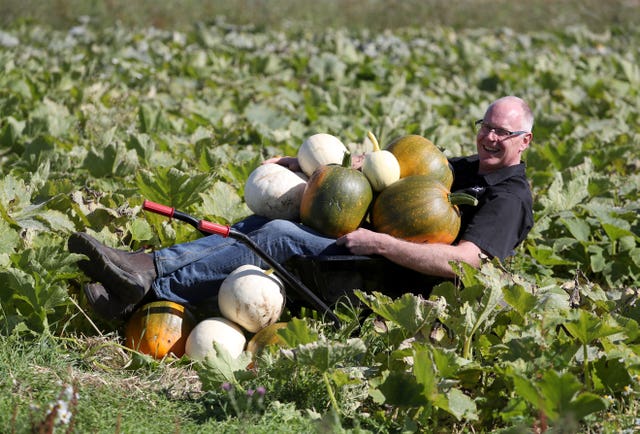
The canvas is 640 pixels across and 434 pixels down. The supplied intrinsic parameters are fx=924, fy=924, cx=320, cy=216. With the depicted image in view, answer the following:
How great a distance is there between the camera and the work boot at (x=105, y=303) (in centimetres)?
377

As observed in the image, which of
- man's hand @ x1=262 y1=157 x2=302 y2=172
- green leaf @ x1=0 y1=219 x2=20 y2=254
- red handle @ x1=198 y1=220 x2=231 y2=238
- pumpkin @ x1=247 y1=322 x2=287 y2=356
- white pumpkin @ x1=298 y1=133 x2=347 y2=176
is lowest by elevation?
pumpkin @ x1=247 y1=322 x2=287 y2=356

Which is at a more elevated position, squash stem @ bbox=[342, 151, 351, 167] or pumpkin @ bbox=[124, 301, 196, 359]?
squash stem @ bbox=[342, 151, 351, 167]

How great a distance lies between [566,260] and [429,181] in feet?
4.94

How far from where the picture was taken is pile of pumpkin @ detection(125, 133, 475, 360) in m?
3.78

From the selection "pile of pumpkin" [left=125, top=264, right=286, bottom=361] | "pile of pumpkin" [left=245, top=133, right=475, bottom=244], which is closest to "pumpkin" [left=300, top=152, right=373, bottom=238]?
"pile of pumpkin" [left=245, top=133, right=475, bottom=244]

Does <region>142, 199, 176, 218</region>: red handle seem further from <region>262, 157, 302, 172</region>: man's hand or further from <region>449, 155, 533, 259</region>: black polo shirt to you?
<region>449, 155, 533, 259</region>: black polo shirt

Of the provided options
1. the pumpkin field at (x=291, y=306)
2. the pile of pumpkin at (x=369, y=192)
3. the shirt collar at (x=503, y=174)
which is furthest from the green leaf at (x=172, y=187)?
the shirt collar at (x=503, y=174)

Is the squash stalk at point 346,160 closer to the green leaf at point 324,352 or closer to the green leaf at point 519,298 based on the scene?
the green leaf at point 519,298

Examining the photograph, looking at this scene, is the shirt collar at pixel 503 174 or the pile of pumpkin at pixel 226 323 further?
the shirt collar at pixel 503 174

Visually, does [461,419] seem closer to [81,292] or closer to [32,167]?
[81,292]

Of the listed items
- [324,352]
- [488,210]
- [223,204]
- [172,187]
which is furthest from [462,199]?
[172,187]

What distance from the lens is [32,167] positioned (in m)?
5.67

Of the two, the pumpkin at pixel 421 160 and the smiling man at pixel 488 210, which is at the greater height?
the pumpkin at pixel 421 160

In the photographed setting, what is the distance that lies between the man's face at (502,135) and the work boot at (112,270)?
67.5 inches
